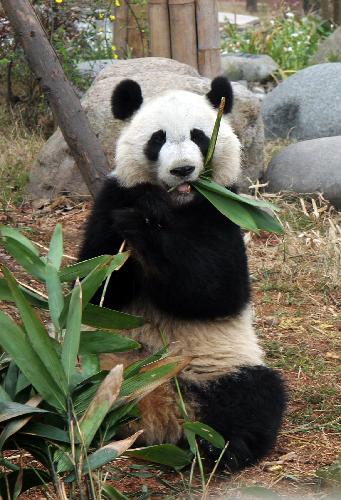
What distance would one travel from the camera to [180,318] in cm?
402

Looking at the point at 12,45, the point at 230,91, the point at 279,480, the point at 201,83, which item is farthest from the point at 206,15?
the point at 279,480

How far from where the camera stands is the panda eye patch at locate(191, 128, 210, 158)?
4148 mm

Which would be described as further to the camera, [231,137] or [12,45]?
[12,45]

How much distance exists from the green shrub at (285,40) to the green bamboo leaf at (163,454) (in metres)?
10.9

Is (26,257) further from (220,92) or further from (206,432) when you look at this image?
(220,92)

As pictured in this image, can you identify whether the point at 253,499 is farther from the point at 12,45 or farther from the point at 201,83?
the point at 12,45

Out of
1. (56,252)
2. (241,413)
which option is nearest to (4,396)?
(56,252)

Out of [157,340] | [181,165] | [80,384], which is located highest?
[181,165]

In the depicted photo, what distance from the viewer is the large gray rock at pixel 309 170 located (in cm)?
802

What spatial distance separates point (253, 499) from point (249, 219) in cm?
124

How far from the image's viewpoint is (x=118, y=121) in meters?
7.39

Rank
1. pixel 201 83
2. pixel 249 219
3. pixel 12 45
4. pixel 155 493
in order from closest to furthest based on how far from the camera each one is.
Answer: pixel 155 493 < pixel 249 219 < pixel 201 83 < pixel 12 45

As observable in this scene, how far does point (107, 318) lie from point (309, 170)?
5070mm

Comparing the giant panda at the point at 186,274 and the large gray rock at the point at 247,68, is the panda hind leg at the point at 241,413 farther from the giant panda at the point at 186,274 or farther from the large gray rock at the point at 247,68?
the large gray rock at the point at 247,68
